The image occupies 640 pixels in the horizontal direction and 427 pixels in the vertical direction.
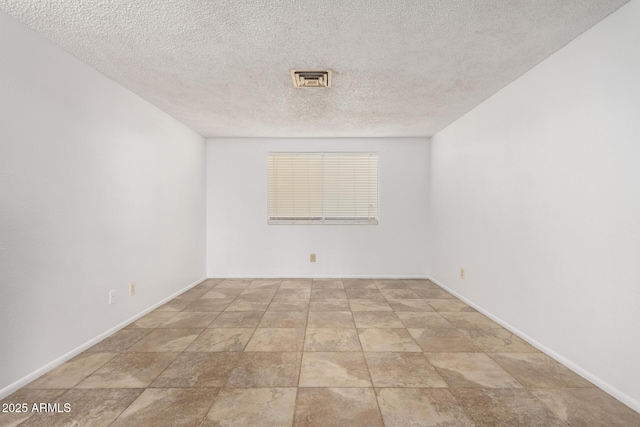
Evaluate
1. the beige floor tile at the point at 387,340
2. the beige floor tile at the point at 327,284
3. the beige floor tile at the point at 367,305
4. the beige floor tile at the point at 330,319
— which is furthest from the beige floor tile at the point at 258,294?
the beige floor tile at the point at 387,340

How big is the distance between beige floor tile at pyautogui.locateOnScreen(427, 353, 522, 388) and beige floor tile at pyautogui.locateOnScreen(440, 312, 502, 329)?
0.57m

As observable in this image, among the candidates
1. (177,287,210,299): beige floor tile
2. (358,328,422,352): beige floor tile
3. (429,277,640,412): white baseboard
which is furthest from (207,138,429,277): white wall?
(358,328,422,352): beige floor tile

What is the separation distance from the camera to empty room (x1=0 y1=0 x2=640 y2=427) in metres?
1.57

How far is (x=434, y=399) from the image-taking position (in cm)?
159

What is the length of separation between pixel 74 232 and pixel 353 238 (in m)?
3.46

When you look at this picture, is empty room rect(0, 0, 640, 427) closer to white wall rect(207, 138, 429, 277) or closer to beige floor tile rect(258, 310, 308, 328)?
beige floor tile rect(258, 310, 308, 328)

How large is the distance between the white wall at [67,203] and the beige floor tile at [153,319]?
0.10 meters

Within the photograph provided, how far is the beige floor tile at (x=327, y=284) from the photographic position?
156 inches

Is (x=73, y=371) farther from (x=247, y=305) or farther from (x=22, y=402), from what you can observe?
(x=247, y=305)

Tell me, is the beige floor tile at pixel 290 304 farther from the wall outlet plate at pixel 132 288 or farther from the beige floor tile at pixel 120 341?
the wall outlet plate at pixel 132 288

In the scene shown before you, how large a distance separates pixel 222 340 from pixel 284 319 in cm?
66

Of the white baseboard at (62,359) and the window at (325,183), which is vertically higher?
the window at (325,183)

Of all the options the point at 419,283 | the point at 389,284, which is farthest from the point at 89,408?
the point at 419,283

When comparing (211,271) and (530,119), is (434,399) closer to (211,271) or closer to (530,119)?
(530,119)
